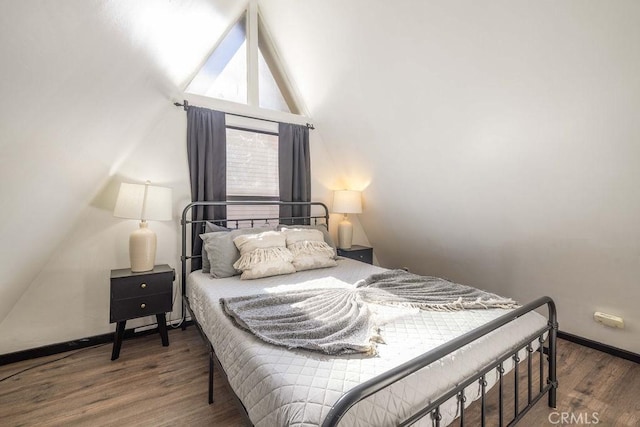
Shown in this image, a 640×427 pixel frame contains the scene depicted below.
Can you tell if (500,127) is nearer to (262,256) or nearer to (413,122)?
(413,122)

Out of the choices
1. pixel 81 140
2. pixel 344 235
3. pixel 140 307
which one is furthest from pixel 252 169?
pixel 81 140

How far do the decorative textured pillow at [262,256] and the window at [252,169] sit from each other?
69 centimetres

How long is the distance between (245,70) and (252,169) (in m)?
1.07

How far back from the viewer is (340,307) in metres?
1.65

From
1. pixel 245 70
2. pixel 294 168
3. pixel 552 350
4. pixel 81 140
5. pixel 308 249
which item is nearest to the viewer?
pixel 81 140

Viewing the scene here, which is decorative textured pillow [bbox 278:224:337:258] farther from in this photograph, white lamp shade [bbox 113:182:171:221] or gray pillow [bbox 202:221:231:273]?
white lamp shade [bbox 113:182:171:221]

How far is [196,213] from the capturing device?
2.79m

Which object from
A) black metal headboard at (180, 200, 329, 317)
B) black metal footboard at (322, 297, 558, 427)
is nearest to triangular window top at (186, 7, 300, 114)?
black metal headboard at (180, 200, 329, 317)

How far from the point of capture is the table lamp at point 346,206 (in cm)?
342

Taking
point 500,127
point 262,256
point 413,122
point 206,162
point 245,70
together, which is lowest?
point 262,256

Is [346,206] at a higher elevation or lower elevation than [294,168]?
lower

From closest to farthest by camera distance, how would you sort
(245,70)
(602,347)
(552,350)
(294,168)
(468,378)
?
1. (468,378)
2. (552,350)
3. (602,347)
4. (245,70)
5. (294,168)

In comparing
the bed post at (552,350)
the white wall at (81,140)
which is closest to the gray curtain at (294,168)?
→ the white wall at (81,140)

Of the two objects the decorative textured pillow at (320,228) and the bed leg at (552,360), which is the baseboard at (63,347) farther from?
the bed leg at (552,360)
